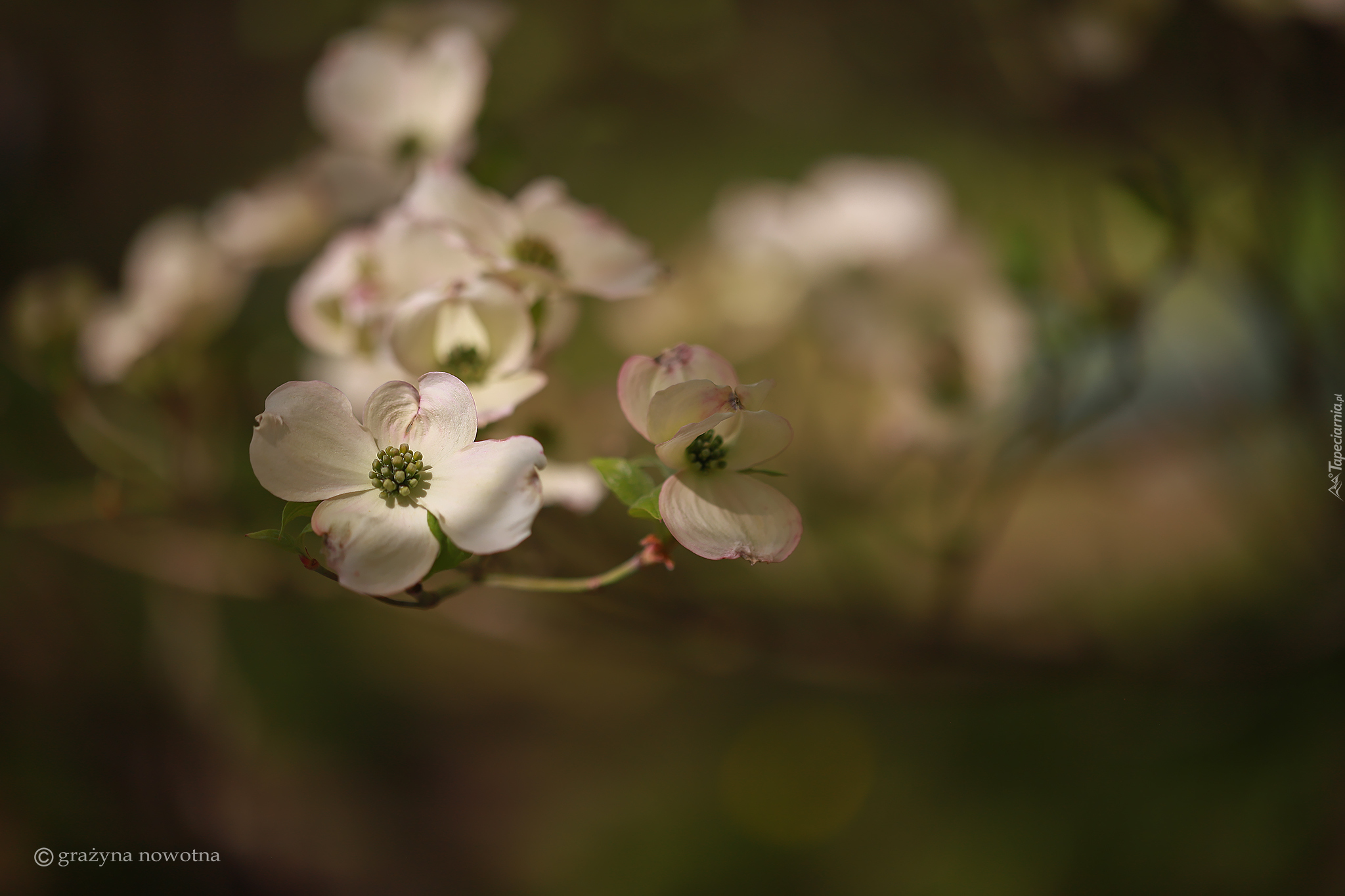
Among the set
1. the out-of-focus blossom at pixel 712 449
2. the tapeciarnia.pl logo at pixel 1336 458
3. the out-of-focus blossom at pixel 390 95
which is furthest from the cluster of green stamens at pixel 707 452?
the tapeciarnia.pl logo at pixel 1336 458

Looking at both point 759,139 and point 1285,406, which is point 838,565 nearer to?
point 1285,406

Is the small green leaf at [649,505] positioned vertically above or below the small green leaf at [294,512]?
above

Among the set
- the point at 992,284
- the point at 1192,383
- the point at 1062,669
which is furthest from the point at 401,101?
the point at 1192,383

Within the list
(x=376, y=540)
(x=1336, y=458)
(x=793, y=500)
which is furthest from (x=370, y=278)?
(x=1336, y=458)

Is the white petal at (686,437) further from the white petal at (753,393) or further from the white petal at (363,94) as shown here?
the white petal at (363,94)

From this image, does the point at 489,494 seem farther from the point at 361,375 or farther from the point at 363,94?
the point at 363,94

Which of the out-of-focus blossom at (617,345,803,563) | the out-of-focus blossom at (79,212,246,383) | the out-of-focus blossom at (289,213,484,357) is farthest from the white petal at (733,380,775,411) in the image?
the out-of-focus blossom at (79,212,246,383)
